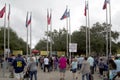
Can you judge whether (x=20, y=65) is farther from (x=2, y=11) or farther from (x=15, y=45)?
(x=15, y=45)

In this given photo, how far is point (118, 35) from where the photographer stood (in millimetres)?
89688

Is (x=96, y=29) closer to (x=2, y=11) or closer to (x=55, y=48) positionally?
(x=55, y=48)

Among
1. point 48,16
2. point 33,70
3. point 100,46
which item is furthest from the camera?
point 100,46

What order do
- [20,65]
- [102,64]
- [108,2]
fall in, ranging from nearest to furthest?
1. [20,65]
2. [102,64]
3. [108,2]

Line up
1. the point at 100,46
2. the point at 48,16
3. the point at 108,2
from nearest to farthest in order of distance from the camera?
the point at 108,2, the point at 48,16, the point at 100,46

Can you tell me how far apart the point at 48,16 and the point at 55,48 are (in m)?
43.5

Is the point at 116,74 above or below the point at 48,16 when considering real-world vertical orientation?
below

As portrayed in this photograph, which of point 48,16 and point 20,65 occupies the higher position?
point 48,16

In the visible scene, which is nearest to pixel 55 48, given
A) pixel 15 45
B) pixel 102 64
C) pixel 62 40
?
pixel 62 40

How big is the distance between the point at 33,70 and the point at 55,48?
7211cm

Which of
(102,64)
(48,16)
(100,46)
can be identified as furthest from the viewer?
(100,46)

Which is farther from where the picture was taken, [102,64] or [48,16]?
[48,16]

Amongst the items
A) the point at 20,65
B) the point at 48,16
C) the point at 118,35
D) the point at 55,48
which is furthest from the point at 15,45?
the point at 20,65

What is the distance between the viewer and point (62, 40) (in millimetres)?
Answer: 91312
